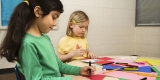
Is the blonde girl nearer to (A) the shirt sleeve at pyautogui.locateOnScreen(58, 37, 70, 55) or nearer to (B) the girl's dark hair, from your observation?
(A) the shirt sleeve at pyautogui.locateOnScreen(58, 37, 70, 55)

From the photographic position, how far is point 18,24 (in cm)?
89

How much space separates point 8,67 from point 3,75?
0.11 m

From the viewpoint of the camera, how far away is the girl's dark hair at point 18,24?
87 cm

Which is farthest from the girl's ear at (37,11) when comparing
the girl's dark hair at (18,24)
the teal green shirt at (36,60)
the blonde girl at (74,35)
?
the blonde girl at (74,35)

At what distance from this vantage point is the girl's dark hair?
0.87 m

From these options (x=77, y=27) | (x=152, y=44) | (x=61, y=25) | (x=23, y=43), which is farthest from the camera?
(x=152, y=44)

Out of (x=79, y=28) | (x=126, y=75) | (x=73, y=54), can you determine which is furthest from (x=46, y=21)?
(x=79, y=28)

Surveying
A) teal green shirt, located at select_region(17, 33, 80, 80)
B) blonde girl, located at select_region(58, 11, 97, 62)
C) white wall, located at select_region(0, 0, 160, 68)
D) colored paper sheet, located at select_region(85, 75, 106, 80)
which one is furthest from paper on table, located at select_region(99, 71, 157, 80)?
white wall, located at select_region(0, 0, 160, 68)

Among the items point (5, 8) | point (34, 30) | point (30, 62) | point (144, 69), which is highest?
point (5, 8)

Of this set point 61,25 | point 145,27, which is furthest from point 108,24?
point 61,25

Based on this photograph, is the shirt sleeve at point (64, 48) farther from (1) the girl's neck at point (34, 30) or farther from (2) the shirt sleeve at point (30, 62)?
(2) the shirt sleeve at point (30, 62)

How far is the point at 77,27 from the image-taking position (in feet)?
6.00

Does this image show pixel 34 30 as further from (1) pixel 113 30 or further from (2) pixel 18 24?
(1) pixel 113 30

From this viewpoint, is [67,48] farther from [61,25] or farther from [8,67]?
[8,67]
